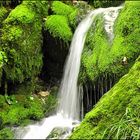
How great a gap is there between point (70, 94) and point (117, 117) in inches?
194

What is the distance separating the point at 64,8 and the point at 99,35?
1.80 meters

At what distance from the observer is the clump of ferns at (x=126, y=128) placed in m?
2.74

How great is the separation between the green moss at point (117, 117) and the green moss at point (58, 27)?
200 inches

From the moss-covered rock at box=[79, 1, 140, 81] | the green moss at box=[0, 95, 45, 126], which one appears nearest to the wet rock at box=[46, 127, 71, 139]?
the green moss at box=[0, 95, 45, 126]

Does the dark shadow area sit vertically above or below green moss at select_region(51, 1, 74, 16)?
below

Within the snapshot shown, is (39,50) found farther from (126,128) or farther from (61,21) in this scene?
(126,128)

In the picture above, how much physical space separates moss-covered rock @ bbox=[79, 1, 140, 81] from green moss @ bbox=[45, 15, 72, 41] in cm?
56

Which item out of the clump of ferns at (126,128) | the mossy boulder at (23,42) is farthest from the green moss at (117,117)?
the mossy boulder at (23,42)

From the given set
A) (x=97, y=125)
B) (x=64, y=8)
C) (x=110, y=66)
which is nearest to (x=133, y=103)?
(x=97, y=125)

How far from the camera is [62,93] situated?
8250 millimetres

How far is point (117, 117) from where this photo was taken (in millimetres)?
3014

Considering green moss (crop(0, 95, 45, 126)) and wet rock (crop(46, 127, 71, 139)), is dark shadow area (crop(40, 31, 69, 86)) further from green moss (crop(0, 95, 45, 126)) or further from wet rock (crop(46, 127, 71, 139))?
wet rock (crop(46, 127, 71, 139))

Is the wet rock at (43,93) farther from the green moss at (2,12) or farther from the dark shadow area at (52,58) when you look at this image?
the green moss at (2,12)

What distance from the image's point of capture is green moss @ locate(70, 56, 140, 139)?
279cm
